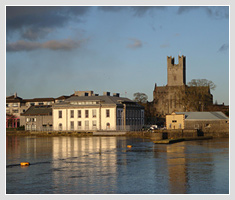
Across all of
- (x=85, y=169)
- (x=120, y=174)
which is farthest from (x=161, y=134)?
(x=120, y=174)

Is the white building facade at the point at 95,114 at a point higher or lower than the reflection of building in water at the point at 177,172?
higher

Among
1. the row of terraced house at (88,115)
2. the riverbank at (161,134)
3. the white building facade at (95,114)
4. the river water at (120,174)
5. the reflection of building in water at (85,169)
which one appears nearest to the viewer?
the river water at (120,174)

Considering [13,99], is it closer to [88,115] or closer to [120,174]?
[88,115]

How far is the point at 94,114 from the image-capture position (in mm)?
104875

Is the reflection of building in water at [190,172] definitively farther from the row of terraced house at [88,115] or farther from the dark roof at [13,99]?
the dark roof at [13,99]

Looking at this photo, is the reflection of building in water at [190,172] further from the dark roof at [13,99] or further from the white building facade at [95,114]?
the dark roof at [13,99]

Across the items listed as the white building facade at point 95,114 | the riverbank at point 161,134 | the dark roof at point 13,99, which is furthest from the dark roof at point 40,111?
the dark roof at point 13,99

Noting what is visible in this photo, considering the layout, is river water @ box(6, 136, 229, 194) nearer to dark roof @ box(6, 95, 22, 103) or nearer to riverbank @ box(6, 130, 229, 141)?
riverbank @ box(6, 130, 229, 141)

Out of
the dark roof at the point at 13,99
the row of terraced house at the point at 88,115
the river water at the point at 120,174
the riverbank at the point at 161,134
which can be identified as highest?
the dark roof at the point at 13,99

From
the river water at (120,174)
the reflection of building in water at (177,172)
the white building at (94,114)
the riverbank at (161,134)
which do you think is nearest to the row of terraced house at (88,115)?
the white building at (94,114)

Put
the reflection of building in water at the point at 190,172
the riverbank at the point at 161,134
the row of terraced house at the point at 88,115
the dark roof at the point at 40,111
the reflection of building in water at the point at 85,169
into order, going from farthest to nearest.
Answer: the dark roof at the point at 40,111 < the row of terraced house at the point at 88,115 < the riverbank at the point at 161,134 < the reflection of building in water at the point at 85,169 < the reflection of building in water at the point at 190,172

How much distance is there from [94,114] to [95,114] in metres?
0.27

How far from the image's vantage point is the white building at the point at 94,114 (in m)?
103

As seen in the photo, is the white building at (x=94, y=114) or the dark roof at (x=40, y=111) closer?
the white building at (x=94, y=114)
